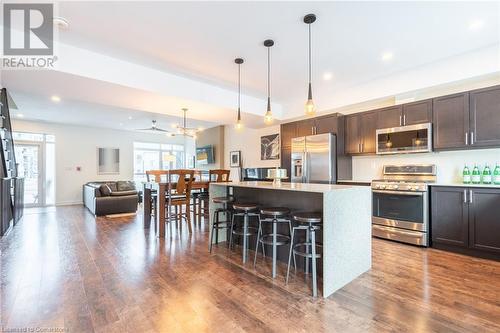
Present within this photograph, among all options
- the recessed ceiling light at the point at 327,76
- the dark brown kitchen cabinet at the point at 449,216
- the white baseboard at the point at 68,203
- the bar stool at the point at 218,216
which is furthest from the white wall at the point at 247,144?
the white baseboard at the point at 68,203

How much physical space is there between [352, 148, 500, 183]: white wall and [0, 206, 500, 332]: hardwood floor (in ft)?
4.12

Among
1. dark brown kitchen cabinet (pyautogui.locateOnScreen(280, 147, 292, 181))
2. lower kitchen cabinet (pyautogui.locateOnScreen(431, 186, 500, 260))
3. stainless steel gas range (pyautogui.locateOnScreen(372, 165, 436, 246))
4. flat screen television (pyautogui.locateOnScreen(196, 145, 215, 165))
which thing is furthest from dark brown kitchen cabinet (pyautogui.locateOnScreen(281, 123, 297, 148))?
flat screen television (pyautogui.locateOnScreen(196, 145, 215, 165))

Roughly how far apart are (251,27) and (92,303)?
10.2 feet

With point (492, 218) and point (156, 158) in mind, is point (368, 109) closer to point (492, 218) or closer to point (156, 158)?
point (492, 218)

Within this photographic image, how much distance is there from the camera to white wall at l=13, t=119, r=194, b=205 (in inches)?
323

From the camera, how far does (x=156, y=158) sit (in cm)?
1053

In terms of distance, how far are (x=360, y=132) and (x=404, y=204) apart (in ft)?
4.96

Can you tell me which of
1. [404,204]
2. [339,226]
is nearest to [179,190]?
[339,226]

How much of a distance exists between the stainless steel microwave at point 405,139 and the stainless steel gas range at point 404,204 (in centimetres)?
36

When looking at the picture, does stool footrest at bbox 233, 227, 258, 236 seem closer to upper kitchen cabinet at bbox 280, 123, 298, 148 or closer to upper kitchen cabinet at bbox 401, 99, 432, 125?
upper kitchen cabinet at bbox 280, 123, 298, 148

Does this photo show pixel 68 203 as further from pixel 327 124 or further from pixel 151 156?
pixel 327 124

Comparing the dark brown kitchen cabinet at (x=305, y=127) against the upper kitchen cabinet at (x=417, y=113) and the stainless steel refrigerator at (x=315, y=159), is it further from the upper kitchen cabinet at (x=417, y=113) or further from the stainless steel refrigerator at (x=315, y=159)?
the upper kitchen cabinet at (x=417, y=113)

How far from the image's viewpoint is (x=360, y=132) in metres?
4.61

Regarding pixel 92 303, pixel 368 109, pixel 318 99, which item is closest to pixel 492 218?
pixel 368 109
